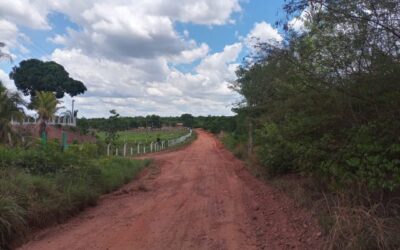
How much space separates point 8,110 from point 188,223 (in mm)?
19978

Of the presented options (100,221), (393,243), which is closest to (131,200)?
Answer: (100,221)

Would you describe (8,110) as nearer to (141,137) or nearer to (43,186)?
(43,186)

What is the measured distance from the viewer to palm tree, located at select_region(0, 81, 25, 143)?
2647 cm

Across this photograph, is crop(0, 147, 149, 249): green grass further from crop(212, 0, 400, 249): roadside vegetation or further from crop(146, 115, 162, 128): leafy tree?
crop(146, 115, 162, 128): leafy tree

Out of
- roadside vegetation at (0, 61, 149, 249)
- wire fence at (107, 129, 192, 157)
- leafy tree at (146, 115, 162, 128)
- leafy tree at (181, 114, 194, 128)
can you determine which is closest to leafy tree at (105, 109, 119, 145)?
wire fence at (107, 129, 192, 157)

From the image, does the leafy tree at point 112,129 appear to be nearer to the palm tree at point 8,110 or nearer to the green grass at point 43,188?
the palm tree at point 8,110

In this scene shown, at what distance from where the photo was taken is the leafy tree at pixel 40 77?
8250 centimetres

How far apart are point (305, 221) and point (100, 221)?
4.51m

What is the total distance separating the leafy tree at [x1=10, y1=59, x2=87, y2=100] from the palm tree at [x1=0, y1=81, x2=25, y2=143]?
54966 mm

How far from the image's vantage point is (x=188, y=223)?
10820mm

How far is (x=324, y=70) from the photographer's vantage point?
10266 millimetres

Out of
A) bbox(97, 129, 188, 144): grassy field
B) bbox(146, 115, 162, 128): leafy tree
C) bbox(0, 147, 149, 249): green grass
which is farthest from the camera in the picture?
bbox(146, 115, 162, 128): leafy tree

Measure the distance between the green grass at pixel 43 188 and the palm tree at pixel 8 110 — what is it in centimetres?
1175

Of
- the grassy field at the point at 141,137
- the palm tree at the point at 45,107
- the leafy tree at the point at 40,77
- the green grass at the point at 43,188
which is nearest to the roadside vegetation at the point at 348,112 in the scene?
the green grass at the point at 43,188
